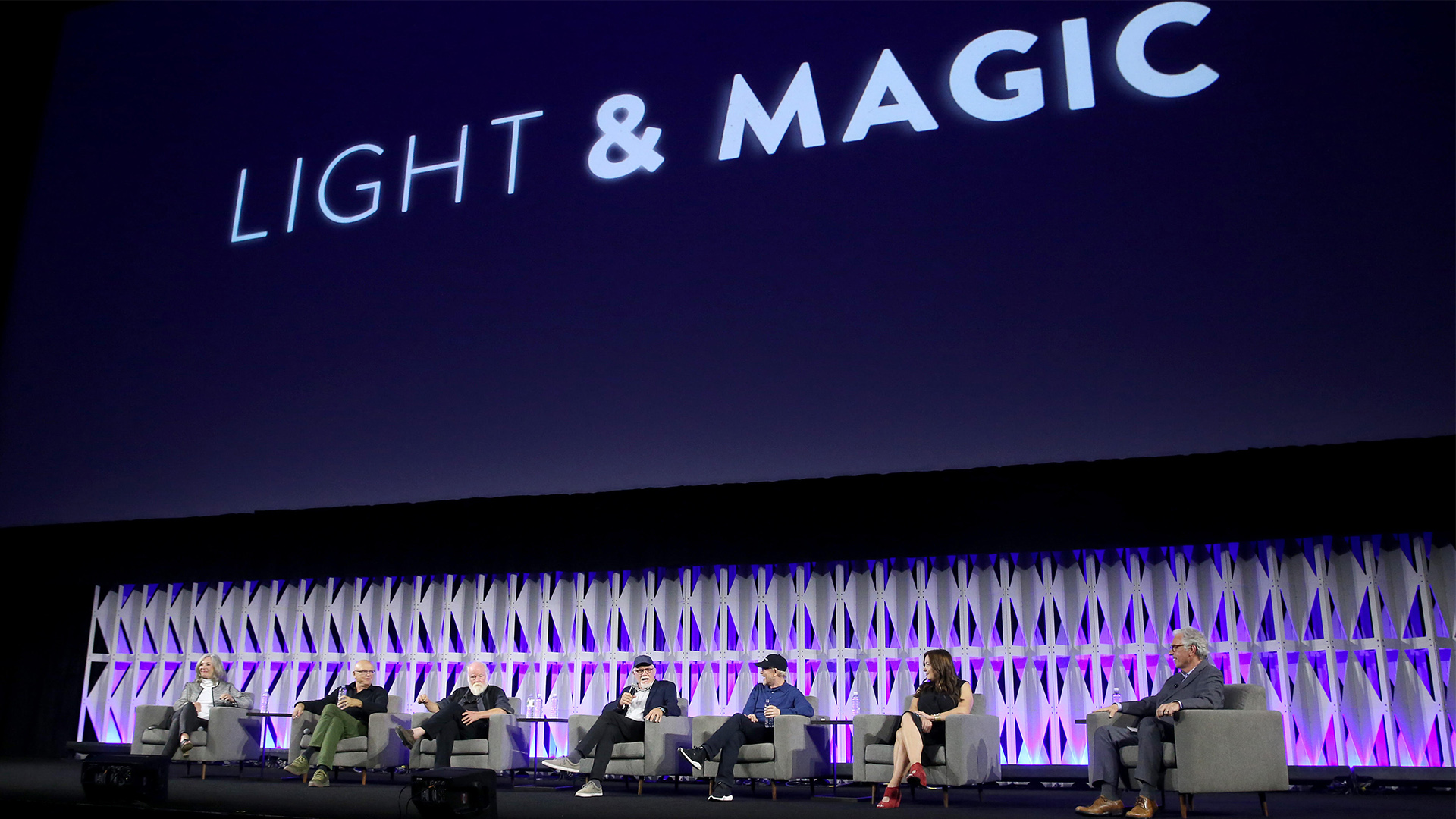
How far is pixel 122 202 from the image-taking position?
6.85 meters

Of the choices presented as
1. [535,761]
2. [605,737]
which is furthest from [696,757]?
[535,761]

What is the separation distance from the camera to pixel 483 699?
20.0 feet

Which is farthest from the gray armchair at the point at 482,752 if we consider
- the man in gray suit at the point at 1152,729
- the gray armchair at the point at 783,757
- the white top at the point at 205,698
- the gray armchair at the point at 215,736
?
the man in gray suit at the point at 1152,729

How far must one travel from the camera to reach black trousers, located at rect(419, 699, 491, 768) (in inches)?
230

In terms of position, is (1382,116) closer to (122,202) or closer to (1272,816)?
(1272,816)

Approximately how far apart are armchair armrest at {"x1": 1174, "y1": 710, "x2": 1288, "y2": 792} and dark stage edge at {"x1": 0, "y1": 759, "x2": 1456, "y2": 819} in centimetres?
18

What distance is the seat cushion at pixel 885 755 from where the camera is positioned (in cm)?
497

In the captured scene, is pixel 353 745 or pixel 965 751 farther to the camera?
pixel 353 745

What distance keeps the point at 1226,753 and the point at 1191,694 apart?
28cm

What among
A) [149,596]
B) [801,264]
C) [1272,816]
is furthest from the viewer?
[149,596]

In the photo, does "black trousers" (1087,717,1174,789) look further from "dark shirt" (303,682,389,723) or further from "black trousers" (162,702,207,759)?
"black trousers" (162,702,207,759)

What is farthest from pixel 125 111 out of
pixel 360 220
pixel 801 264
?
pixel 801 264

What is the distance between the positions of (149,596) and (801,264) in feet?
19.4

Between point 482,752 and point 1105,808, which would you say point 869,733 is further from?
point 482,752
